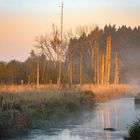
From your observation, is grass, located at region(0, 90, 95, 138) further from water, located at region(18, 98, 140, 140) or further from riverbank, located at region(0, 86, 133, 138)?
water, located at region(18, 98, 140, 140)

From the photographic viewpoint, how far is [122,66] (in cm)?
10794

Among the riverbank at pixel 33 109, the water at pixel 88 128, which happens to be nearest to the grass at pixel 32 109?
the riverbank at pixel 33 109

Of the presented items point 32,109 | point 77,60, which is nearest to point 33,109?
point 32,109

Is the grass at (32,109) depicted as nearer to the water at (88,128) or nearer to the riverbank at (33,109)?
the riverbank at (33,109)

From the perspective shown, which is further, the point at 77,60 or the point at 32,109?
the point at 77,60

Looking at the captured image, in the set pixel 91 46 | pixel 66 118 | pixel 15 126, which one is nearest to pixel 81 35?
pixel 91 46

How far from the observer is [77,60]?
105 meters

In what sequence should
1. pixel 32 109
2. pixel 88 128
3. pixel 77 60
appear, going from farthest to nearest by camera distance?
pixel 77 60
pixel 32 109
pixel 88 128

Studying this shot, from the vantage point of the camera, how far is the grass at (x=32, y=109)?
23125 mm

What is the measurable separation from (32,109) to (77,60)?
7745cm

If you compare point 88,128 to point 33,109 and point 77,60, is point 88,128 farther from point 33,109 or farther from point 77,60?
point 77,60

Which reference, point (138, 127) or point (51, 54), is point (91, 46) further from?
point (138, 127)

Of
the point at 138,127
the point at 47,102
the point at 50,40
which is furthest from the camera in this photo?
the point at 50,40

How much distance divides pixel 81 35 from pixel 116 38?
2526 centimetres
